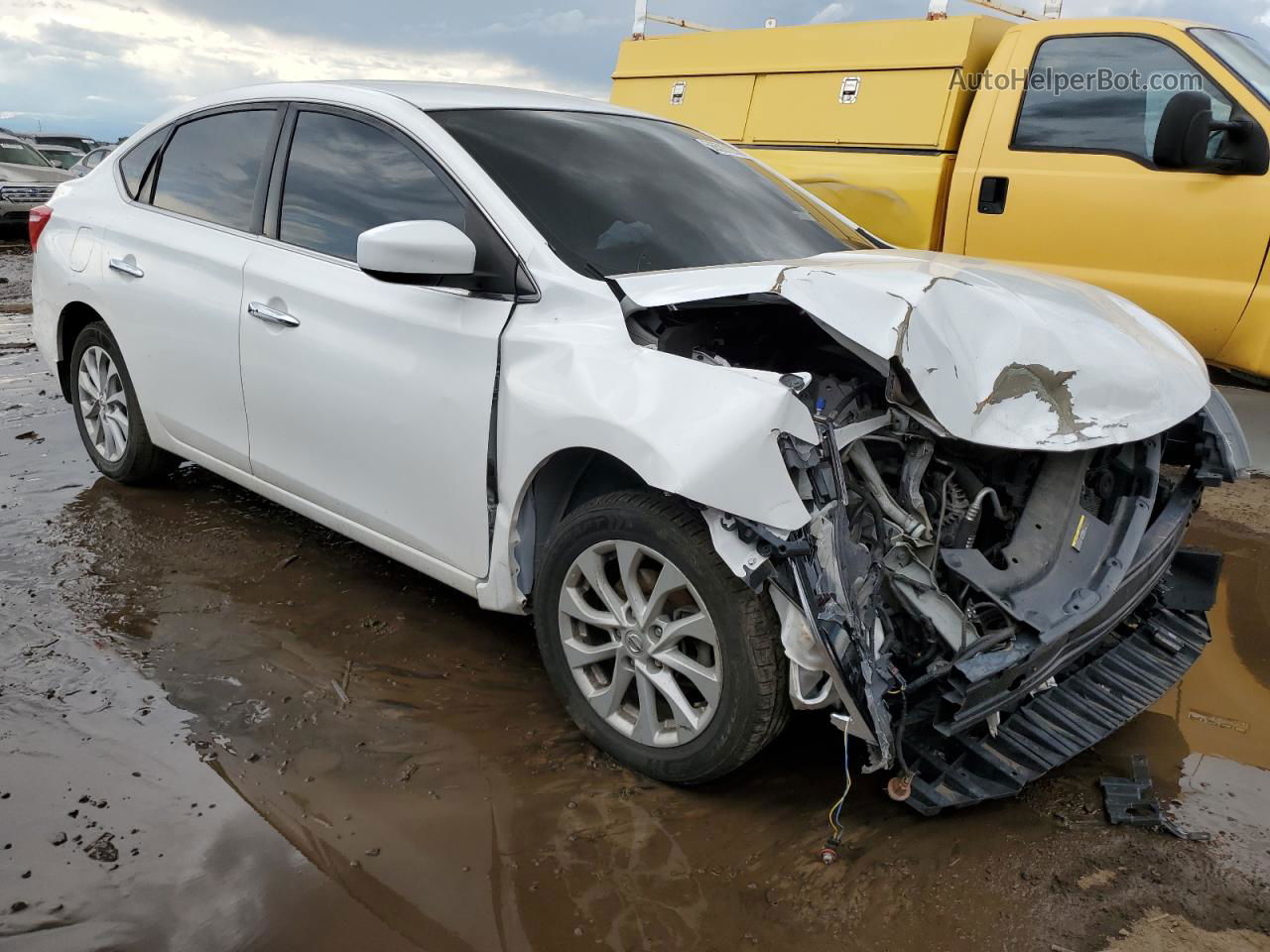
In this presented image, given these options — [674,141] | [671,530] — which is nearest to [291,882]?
A: [671,530]

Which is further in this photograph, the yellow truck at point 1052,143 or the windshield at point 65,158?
the windshield at point 65,158

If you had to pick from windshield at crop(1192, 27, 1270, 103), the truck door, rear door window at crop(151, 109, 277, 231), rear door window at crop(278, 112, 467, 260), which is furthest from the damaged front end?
windshield at crop(1192, 27, 1270, 103)

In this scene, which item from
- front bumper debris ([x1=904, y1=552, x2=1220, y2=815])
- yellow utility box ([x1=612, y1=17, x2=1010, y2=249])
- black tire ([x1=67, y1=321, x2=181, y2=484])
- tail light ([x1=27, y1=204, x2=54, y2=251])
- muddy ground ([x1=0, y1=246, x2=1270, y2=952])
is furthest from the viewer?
yellow utility box ([x1=612, y1=17, x2=1010, y2=249])

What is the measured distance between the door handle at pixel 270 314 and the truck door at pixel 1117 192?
12.1 ft

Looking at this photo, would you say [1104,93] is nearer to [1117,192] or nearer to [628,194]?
[1117,192]

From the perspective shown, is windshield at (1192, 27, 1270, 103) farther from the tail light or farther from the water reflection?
the tail light

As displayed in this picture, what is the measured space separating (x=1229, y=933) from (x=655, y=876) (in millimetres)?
1268

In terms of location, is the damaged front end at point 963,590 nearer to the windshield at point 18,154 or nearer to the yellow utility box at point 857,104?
the yellow utility box at point 857,104

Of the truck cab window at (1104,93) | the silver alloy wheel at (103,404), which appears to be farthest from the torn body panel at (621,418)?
the truck cab window at (1104,93)

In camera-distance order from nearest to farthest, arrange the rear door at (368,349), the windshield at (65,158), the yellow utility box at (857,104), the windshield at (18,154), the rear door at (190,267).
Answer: the rear door at (368,349)
the rear door at (190,267)
the yellow utility box at (857,104)
the windshield at (18,154)
the windshield at (65,158)

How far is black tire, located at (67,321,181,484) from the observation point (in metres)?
4.55

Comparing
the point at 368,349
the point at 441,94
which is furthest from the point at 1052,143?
the point at 368,349

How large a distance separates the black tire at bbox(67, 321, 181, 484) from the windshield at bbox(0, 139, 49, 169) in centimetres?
1421

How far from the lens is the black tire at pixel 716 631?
247 centimetres
